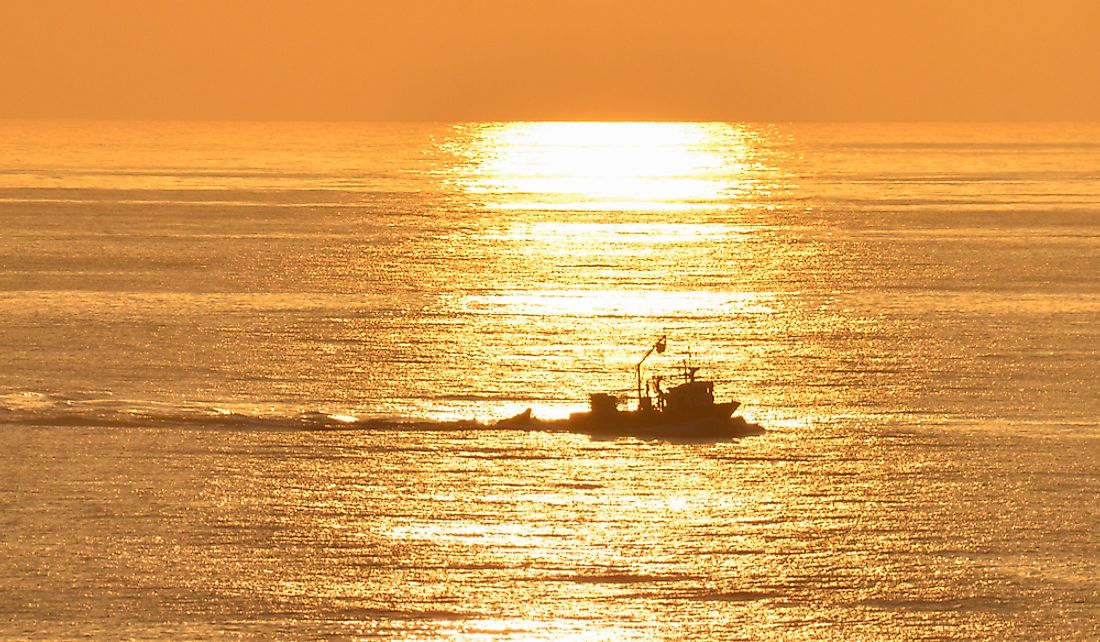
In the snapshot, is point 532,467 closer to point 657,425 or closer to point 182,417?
point 657,425

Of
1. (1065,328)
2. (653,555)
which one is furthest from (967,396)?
(653,555)

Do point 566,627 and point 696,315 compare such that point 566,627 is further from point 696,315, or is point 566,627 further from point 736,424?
point 696,315

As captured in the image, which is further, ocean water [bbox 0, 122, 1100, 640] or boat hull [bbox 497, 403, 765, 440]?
boat hull [bbox 497, 403, 765, 440]

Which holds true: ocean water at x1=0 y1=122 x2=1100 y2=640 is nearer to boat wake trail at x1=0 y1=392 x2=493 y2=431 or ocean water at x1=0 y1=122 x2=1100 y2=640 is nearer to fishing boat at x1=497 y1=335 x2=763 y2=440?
boat wake trail at x1=0 y1=392 x2=493 y2=431

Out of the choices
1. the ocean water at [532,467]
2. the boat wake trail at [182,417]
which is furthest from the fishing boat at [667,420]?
the boat wake trail at [182,417]

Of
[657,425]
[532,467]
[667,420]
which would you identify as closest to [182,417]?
[532,467]

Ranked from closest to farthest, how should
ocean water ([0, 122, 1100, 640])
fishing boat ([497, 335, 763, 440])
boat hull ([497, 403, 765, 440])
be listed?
1. ocean water ([0, 122, 1100, 640])
2. boat hull ([497, 403, 765, 440])
3. fishing boat ([497, 335, 763, 440])

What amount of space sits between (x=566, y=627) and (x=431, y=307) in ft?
248

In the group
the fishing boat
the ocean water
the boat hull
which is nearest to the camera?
the ocean water

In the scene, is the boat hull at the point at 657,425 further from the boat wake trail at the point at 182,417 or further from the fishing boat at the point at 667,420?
the boat wake trail at the point at 182,417

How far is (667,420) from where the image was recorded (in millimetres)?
89062

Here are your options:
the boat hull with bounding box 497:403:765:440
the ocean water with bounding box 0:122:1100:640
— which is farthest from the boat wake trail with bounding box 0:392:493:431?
the boat hull with bounding box 497:403:765:440

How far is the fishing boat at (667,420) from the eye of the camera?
287 ft

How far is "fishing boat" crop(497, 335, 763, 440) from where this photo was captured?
87.5 meters
